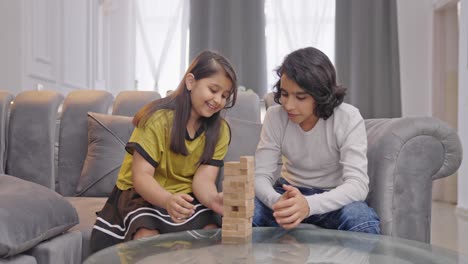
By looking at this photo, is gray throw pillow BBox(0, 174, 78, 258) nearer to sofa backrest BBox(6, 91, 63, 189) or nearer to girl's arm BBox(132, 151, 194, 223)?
girl's arm BBox(132, 151, 194, 223)

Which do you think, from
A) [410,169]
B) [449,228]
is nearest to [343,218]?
[410,169]

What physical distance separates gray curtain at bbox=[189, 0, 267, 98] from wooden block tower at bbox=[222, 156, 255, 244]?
438 centimetres

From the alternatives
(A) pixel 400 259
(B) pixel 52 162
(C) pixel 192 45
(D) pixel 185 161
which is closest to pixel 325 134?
(D) pixel 185 161

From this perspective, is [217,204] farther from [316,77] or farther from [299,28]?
[299,28]

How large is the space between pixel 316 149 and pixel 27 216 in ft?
2.73

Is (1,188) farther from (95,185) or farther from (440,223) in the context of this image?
(440,223)

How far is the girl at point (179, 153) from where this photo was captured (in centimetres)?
170

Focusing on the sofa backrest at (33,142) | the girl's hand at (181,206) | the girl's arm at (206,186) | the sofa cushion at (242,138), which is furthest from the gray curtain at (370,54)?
the girl's hand at (181,206)

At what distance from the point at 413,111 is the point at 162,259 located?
492 cm

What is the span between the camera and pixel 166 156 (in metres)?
1.82

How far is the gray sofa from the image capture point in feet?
4.89

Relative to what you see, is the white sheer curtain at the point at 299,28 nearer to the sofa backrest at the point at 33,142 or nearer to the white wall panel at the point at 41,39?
the white wall panel at the point at 41,39

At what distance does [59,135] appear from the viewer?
2295 millimetres

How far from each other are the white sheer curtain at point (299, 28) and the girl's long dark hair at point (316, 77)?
389 cm
